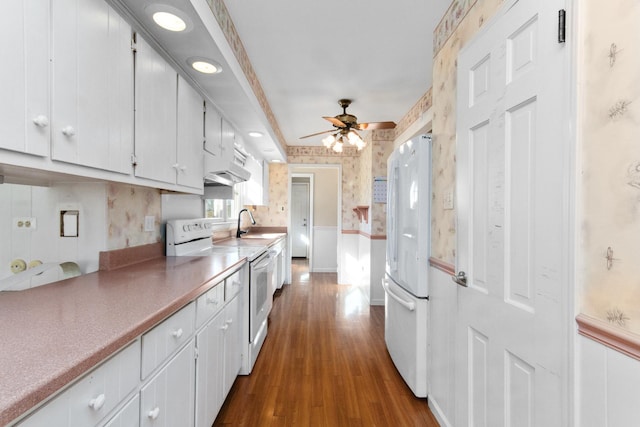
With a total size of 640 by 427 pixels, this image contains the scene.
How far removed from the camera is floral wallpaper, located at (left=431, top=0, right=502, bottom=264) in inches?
62.5

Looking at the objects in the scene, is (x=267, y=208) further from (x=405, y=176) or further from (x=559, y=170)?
(x=559, y=170)

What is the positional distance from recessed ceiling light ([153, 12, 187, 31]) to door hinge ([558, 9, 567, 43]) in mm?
1499

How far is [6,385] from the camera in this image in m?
0.53

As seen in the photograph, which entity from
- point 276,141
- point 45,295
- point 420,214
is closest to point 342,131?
point 276,141

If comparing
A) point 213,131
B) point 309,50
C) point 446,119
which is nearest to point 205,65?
point 213,131

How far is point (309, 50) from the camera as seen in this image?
2232mm

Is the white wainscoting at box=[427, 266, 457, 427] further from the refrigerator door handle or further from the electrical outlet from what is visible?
the electrical outlet

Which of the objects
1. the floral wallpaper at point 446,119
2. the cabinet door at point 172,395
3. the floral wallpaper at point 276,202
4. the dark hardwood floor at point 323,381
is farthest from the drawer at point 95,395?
the floral wallpaper at point 276,202

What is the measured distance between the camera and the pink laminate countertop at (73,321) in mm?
558

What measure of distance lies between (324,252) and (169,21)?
16.9ft

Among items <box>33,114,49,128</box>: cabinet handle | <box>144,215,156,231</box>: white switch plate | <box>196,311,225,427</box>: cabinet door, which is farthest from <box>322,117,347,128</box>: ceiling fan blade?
<box>33,114,49,128</box>: cabinet handle

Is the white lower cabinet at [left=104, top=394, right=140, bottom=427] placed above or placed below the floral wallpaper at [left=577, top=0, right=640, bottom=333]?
below

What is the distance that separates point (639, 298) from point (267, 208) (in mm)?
4625

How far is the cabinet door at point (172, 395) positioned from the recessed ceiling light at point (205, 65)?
155 centimetres
